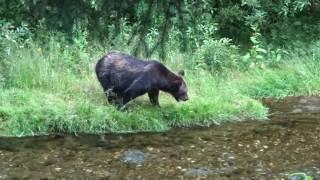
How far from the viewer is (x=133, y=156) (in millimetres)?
7578

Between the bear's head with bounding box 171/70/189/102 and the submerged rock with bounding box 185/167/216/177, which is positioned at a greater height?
the bear's head with bounding box 171/70/189/102

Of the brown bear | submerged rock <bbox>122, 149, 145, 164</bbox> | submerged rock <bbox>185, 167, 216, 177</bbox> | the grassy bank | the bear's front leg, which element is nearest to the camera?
submerged rock <bbox>185, 167, 216, 177</bbox>

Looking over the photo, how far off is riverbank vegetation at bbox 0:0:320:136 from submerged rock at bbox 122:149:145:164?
3.23ft

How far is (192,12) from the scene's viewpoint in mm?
4469

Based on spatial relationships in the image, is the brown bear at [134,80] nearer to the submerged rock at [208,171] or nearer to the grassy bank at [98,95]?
the grassy bank at [98,95]

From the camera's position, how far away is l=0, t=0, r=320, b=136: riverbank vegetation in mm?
8586

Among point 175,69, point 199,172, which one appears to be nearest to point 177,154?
point 199,172

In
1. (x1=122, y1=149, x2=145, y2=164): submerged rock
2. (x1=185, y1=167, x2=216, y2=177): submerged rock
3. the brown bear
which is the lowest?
(x1=185, y1=167, x2=216, y2=177): submerged rock

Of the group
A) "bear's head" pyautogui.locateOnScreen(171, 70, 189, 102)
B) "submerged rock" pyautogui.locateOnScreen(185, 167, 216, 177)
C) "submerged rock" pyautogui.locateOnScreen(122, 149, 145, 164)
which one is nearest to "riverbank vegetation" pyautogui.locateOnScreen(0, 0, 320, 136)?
"bear's head" pyautogui.locateOnScreen(171, 70, 189, 102)

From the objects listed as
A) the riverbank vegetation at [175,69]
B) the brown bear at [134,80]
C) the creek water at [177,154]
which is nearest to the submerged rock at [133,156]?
the creek water at [177,154]

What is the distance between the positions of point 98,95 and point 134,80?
725mm

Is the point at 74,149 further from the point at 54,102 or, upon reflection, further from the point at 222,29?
the point at 222,29

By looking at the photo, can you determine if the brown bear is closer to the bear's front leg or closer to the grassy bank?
the bear's front leg

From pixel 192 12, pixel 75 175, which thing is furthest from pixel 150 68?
pixel 192 12
